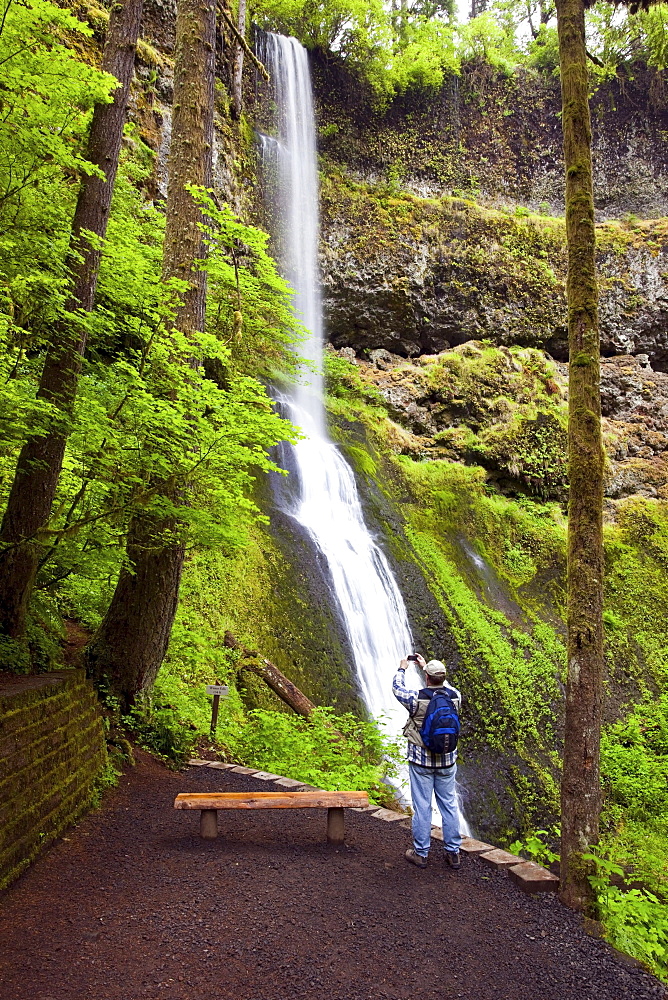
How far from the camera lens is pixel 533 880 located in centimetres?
361

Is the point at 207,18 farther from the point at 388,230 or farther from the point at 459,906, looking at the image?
the point at 388,230

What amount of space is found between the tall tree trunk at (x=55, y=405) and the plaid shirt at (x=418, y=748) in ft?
8.87

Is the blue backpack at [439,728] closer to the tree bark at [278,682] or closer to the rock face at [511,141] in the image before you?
the tree bark at [278,682]

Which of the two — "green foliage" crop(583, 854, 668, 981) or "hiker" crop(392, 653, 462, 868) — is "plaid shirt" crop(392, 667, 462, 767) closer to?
"hiker" crop(392, 653, 462, 868)

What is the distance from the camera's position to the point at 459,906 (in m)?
3.29

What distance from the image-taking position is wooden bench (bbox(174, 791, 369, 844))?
386 centimetres

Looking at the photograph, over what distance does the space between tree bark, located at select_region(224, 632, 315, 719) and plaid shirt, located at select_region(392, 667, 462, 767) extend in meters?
3.88

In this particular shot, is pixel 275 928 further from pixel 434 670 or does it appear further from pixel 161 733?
pixel 161 733

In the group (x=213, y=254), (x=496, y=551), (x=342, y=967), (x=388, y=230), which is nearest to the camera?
(x=342, y=967)

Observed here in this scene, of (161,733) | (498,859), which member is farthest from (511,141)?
(498,859)

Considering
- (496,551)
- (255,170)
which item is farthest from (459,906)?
(255,170)

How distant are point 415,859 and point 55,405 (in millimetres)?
3865

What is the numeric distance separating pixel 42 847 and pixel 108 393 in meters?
3.18

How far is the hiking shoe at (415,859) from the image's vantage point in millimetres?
3785
